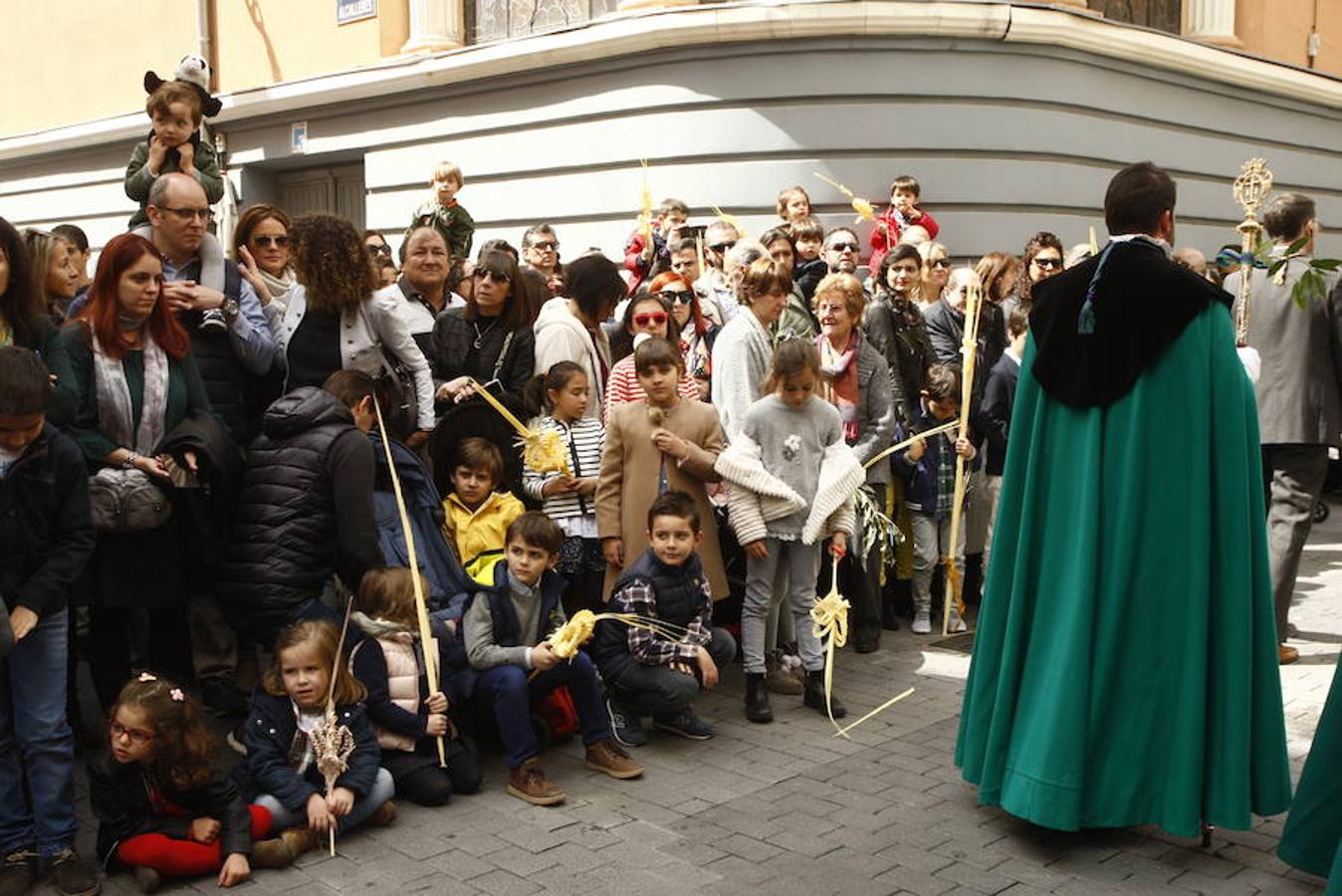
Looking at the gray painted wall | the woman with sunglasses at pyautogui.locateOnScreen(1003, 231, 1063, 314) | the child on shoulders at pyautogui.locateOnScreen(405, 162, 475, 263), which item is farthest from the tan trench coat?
the gray painted wall

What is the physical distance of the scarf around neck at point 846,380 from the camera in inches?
298

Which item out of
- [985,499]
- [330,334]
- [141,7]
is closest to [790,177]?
[985,499]

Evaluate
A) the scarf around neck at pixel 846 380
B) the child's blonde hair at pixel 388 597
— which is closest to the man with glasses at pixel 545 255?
the scarf around neck at pixel 846 380

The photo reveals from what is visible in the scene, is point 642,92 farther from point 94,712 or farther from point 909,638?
point 94,712

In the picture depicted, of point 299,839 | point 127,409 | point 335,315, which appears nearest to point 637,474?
point 335,315

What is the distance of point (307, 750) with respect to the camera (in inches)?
191

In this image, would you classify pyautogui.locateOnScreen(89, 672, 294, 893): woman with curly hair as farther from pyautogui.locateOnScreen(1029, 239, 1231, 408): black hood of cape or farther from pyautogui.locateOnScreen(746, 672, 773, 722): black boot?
pyautogui.locateOnScreen(1029, 239, 1231, 408): black hood of cape

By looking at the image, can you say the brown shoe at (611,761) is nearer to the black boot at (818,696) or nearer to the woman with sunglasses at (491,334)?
the black boot at (818,696)

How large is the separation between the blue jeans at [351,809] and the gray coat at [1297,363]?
496 centimetres

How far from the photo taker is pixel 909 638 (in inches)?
309

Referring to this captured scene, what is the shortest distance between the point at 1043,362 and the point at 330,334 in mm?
3287

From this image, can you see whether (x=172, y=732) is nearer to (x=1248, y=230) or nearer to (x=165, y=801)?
(x=165, y=801)

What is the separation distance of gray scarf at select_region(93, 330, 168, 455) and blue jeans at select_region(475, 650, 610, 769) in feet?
5.52

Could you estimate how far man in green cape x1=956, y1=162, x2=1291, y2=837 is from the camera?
15.0ft
